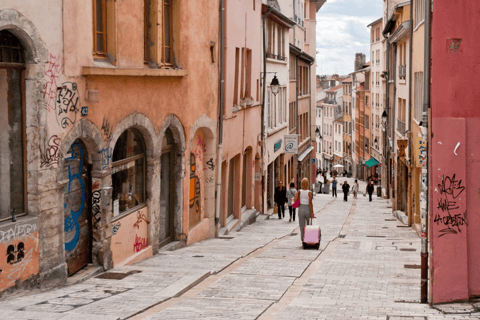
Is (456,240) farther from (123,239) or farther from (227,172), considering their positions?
(227,172)

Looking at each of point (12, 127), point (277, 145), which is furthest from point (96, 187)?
point (277, 145)

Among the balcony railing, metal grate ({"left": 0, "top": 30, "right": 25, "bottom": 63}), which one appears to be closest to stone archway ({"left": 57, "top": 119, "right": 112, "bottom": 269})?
metal grate ({"left": 0, "top": 30, "right": 25, "bottom": 63})

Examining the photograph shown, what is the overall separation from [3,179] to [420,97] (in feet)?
52.6

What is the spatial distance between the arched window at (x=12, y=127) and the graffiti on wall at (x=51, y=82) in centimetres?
35

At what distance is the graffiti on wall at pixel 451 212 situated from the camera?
30.0 ft

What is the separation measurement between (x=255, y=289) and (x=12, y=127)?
14.3ft

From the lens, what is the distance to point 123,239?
12.6 m

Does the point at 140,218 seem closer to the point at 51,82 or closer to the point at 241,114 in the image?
the point at 51,82

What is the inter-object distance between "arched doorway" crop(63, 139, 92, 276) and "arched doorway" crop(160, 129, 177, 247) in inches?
151

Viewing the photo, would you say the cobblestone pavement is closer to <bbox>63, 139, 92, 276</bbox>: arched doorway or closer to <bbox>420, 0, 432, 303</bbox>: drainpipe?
<bbox>420, 0, 432, 303</bbox>: drainpipe

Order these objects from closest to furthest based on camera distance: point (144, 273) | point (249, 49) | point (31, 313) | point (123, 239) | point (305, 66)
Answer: point (31, 313)
point (144, 273)
point (123, 239)
point (249, 49)
point (305, 66)

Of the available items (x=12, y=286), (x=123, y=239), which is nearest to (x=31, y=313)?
(x=12, y=286)

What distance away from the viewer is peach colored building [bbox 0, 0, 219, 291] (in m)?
9.28

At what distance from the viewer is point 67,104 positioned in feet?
33.4
